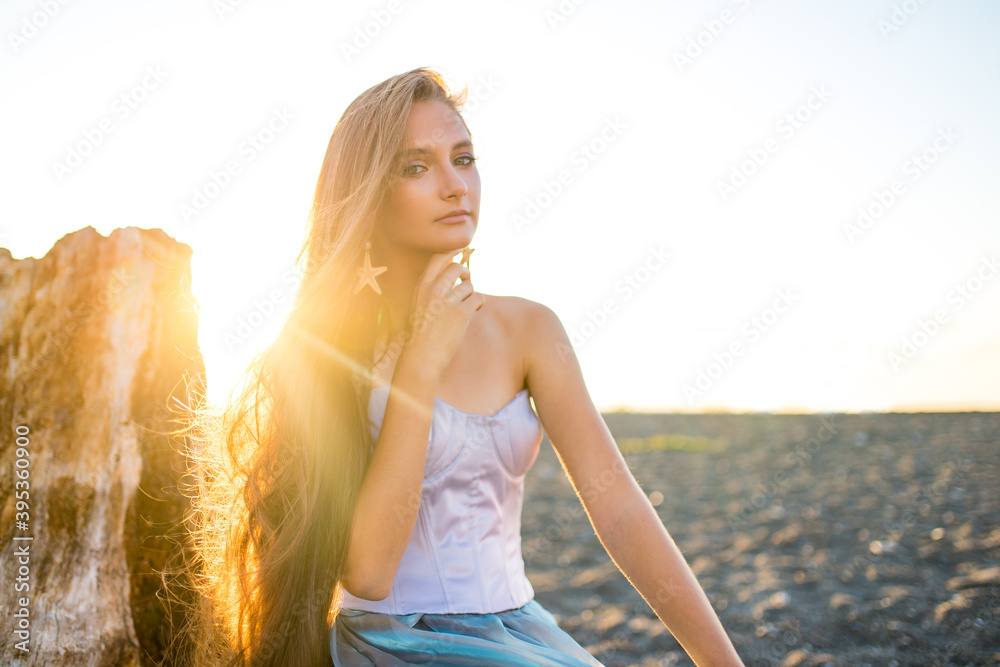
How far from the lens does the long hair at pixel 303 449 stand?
2391 mm

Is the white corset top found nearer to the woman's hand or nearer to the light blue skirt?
the light blue skirt

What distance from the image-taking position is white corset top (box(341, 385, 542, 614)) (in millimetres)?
2428

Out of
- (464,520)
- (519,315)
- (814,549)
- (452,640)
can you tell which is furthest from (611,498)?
(814,549)

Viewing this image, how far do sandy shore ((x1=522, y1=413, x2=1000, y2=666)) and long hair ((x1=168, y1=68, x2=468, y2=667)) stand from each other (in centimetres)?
287

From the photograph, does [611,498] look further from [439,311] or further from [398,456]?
[439,311]

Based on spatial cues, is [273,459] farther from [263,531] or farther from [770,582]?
[770,582]

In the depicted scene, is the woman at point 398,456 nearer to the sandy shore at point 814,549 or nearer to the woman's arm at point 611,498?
the woman's arm at point 611,498

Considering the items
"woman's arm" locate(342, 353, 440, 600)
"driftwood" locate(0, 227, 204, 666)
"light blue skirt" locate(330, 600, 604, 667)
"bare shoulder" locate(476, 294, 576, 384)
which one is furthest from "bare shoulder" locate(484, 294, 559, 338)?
"driftwood" locate(0, 227, 204, 666)

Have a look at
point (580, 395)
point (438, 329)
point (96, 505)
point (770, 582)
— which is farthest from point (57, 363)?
point (770, 582)

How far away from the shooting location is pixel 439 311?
8.49 feet

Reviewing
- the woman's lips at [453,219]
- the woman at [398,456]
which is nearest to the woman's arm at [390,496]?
the woman at [398,456]

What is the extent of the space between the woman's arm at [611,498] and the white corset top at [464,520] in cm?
17

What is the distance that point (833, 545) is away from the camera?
6.40m

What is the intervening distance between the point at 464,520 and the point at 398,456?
0.42 m
